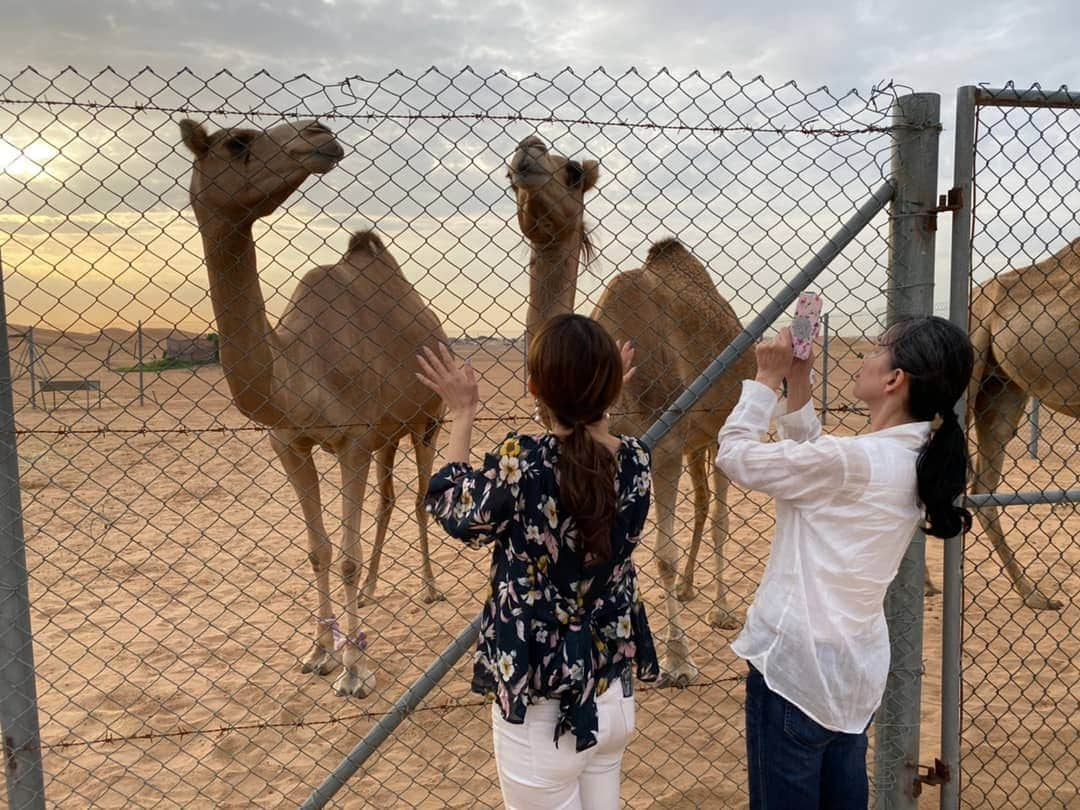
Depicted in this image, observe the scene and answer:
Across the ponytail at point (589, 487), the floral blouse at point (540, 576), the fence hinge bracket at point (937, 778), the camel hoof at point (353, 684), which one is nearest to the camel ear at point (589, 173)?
the floral blouse at point (540, 576)

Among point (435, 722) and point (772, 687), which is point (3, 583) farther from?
point (435, 722)

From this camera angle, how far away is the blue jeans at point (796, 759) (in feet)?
7.38

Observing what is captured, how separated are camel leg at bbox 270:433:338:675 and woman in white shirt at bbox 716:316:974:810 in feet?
11.4

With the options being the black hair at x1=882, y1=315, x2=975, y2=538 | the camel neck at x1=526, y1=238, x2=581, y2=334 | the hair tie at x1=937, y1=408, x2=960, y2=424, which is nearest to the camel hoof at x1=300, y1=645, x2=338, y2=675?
the camel neck at x1=526, y1=238, x2=581, y2=334

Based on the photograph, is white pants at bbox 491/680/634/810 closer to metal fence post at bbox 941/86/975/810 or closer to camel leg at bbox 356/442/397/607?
metal fence post at bbox 941/86/975/810

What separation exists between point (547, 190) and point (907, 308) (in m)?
1.72

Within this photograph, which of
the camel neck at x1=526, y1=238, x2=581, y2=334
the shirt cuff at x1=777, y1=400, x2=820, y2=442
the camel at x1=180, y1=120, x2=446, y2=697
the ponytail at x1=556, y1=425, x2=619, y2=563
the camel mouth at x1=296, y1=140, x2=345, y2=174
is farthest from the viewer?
the camel neck at x1=526, y1=238, x2=581, y2=334

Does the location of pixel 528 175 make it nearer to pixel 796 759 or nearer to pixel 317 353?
pixel 317 353

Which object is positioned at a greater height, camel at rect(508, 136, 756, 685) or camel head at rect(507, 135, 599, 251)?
camel head at rect(507, 135, 599, 251)

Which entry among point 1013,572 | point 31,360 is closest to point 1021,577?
point 1013,572

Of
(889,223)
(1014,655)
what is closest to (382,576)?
(1014,655)

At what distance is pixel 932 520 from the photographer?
86.7 inches

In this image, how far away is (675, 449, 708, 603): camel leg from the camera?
677 cm

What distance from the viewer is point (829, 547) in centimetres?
219
